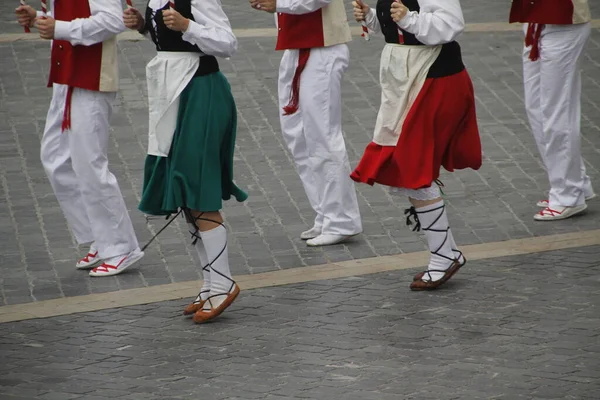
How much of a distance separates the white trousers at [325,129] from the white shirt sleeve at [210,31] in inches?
54.0

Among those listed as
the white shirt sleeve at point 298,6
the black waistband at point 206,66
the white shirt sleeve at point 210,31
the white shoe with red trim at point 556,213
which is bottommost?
the white shoe with red trim at point 556,213

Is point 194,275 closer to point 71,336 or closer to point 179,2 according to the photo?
point 71,336

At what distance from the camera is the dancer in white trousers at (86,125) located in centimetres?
762

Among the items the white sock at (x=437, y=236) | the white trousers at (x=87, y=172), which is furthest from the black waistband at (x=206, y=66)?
the white sock at (x=437, y=236)

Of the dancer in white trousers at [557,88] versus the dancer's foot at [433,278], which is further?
the dancer in white trousers at [557,88]

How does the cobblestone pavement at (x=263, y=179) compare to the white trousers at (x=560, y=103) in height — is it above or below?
below

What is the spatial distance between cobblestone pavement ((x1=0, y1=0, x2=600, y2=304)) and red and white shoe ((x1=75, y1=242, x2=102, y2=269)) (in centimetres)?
9

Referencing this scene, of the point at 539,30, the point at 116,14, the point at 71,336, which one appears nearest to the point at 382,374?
the point at 71,336

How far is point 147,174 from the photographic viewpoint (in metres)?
7.24

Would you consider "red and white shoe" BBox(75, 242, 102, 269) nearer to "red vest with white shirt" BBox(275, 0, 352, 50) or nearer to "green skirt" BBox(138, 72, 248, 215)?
"green skirt" BBox(138, 72, 248, 215)

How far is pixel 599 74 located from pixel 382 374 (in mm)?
6601

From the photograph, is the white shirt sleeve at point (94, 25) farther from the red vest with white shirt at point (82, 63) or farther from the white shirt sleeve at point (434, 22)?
the white shirt sleeve at point (434, 22)

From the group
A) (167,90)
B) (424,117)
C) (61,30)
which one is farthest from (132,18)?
(424,117)

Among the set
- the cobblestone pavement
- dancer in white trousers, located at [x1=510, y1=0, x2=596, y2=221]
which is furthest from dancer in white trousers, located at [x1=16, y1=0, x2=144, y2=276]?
dancer in white trousers, located at [x1=510, y1=0, x2=596, y2=221]
